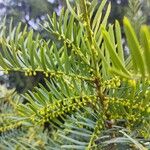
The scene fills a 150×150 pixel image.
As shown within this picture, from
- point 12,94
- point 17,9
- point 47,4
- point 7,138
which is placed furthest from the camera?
point 17,9

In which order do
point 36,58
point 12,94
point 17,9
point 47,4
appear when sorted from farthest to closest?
point 17,9
point 47,4
point 12,94
point 36,58

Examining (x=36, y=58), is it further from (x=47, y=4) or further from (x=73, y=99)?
(x=47, y=4)

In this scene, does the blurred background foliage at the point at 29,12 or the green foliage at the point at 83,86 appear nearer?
the green foliage at the point at 83,86

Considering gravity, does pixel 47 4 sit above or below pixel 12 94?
above

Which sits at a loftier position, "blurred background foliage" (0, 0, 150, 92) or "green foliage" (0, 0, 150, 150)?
"blurred background foliage" (0, 0, 150, 92)

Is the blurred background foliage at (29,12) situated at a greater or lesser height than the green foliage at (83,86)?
greater

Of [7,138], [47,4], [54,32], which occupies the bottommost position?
[7,138]

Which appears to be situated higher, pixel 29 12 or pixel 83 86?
pixel 29 12

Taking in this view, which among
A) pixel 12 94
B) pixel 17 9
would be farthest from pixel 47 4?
pixel 12 94

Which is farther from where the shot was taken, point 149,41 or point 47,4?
point 47,4

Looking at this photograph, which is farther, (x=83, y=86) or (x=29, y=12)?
(x=29, y=12)

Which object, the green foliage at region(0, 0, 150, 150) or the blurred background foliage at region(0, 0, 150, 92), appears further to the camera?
the blurred background foliage at region(0, 0, 150, 92)
